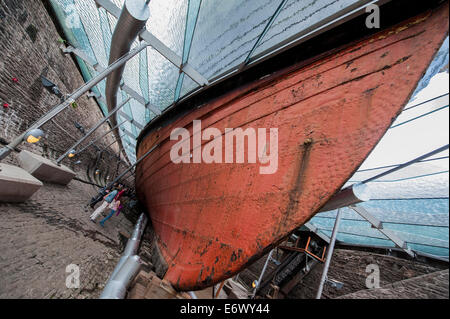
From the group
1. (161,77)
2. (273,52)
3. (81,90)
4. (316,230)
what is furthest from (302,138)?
(316,230)

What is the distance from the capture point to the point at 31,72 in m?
5.06

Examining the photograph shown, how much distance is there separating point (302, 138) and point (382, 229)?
7908 mm

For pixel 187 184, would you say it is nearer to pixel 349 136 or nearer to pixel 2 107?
pixel 349 136

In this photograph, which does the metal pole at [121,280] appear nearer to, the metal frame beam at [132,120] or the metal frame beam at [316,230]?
the metal frame beam at [132,120]

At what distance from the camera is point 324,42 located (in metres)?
1.60

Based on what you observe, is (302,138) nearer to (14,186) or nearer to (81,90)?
(14,186)

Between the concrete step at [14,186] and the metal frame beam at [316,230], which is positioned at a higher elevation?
the metal frame beam at [316,230]

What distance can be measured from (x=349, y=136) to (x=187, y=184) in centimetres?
217

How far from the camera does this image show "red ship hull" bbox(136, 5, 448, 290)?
111cm

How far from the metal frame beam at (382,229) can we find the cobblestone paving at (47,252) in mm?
7681

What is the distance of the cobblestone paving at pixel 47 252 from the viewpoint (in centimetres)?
180

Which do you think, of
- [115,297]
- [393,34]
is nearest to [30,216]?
[115,297]

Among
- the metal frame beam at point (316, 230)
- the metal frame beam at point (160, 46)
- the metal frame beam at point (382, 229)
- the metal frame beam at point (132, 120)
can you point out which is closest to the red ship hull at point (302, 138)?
the metal frame beam at point (160, 46)
